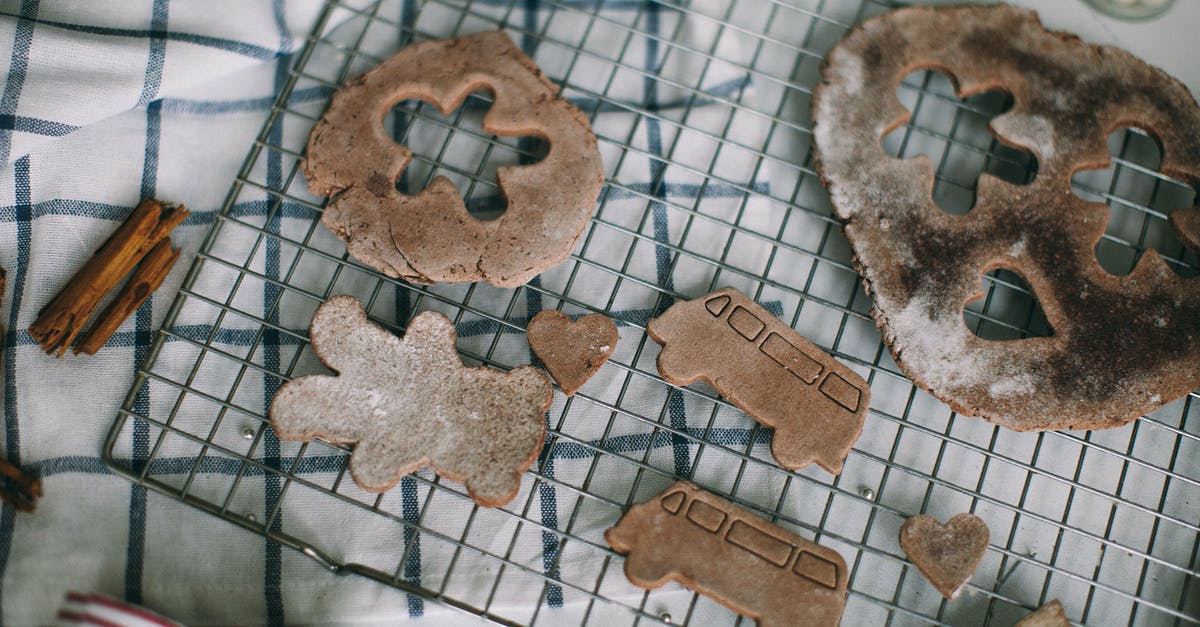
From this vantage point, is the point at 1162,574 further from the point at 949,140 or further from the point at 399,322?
the point at 399,322

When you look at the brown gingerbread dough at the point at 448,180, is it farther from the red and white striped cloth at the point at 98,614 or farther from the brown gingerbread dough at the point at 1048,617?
the brown gingerbread dough at the point at 1048,617

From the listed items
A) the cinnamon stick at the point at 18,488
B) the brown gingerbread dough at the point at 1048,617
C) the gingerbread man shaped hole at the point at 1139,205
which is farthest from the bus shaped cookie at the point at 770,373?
the cinnamon stick at the point at 18,488

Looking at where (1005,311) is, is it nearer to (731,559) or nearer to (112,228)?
(731,559)

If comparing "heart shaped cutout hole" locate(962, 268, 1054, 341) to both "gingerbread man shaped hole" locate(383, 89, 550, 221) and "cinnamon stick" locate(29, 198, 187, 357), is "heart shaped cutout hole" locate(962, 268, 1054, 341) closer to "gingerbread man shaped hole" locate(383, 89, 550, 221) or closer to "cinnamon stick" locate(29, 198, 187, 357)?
"gingerbread man shaped hole" locate(383, 89, 550, 221)

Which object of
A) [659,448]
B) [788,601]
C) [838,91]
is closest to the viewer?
[788,601]

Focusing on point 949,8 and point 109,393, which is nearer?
point 109,393

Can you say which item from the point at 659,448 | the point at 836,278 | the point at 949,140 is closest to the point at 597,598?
the point at 659,448

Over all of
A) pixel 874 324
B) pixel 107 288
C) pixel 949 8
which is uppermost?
pixel 949 8
